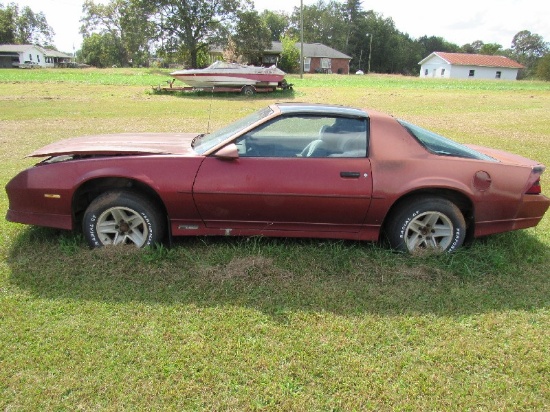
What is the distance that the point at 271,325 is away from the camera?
284cm

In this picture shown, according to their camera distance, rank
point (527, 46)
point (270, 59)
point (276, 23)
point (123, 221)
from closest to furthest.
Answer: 1. point (123, 221)
2. point (270, 59)
3. point (276, 23)
4. point (527, 46)

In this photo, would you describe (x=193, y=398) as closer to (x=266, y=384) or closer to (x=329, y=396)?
(x=266, y=384)

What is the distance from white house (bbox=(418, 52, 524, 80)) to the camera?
68062mm

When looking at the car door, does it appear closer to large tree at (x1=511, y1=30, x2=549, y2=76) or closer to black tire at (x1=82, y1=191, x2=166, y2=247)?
black tire at (x1=82, y1=191, x2=166, y2=247)

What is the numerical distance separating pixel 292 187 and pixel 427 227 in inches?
53.3

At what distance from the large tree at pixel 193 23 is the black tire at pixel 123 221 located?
45786 mm

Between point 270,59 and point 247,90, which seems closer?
point 247,90

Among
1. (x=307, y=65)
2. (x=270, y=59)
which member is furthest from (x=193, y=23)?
(x=307, y=65)

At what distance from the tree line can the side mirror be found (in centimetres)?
4591

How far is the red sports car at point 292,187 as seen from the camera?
11.5 ft

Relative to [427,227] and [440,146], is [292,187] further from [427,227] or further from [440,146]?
[440,146]

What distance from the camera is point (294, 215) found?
3.62 m

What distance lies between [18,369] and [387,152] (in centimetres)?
315

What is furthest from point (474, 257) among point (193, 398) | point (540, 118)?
point (540, 118)
